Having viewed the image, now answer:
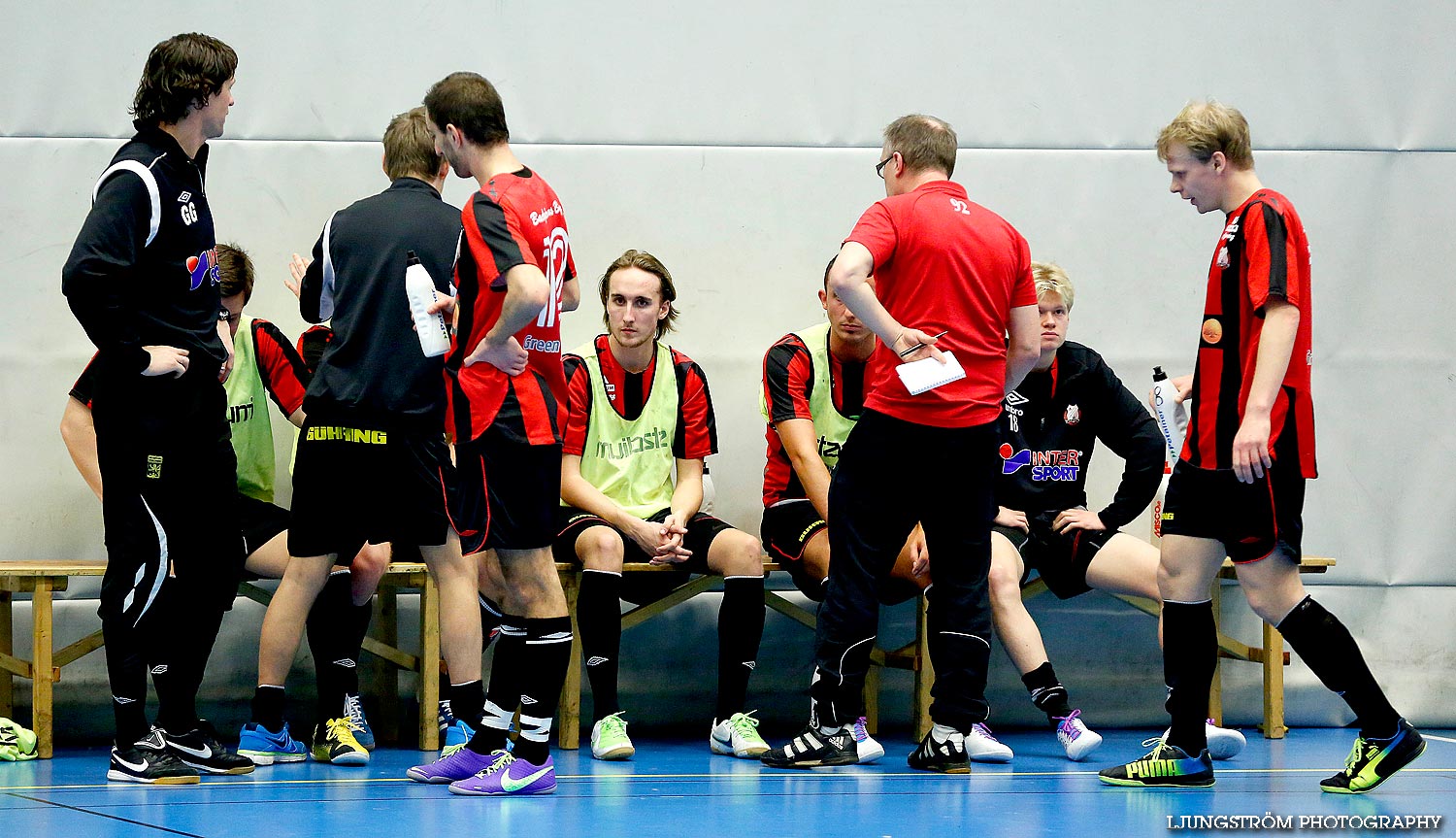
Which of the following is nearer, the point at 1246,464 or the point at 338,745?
the point at 1246,464

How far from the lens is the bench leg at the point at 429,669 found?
4.94 metres

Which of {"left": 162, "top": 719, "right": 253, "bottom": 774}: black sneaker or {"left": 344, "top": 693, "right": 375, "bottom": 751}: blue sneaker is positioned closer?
{"left": 162, "top": 719, "right": 253, "bottom": 774}: black sneaker

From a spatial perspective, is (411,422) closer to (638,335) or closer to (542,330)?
(542,330)

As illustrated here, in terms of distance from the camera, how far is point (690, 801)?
3914mm

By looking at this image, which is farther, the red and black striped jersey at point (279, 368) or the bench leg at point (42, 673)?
the red and black striped jersey at point (279, 368)

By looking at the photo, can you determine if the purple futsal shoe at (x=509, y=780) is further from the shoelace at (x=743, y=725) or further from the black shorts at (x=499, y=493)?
the shoelace at (x=743, y=725)

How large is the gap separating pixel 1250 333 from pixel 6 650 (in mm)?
4259

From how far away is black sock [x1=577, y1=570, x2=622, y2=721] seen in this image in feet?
16.1

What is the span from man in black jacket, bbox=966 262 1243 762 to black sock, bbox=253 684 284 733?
249cm

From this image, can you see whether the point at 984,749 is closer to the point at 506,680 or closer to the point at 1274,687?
the point at 1274,687

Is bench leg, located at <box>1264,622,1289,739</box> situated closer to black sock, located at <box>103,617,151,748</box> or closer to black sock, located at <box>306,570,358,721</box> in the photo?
black sock, located at <box>306,570,358,721</box>

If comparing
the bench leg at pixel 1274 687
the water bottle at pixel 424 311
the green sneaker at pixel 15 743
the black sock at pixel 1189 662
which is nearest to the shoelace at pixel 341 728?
the green sneaker at pixel 15 743

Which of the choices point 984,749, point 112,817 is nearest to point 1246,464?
point 984,749

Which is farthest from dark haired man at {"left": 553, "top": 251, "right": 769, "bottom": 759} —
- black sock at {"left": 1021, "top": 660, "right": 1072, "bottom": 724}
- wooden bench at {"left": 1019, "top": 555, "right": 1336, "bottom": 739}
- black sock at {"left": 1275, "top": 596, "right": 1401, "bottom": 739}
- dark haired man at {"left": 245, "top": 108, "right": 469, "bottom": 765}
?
black sock at {"left": 1275, "top": 596, "right": 1401, "bottom": 739}
